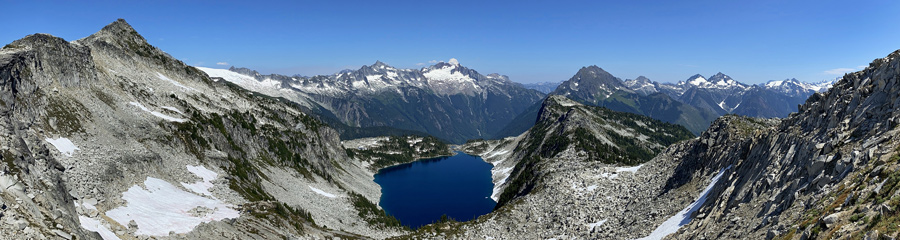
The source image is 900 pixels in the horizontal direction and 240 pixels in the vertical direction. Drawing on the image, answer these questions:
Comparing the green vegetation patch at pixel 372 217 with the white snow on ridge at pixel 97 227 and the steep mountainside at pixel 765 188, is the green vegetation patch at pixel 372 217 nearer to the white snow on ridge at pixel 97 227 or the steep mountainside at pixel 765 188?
the steep mountainside at pixel 765 188

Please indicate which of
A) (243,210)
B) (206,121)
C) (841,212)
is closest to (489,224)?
(243,210)

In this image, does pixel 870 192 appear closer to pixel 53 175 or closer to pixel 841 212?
pixel 841 212

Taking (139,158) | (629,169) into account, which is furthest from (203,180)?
(629,169)

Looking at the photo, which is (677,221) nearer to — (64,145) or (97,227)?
(97,227)

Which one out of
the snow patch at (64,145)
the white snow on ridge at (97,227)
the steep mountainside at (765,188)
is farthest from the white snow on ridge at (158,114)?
the white snow on ridge at (97,227)

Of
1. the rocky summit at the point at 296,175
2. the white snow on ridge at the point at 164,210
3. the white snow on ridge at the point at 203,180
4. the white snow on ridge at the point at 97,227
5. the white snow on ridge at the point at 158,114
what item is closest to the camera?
the rocky summit at the point at 296,175

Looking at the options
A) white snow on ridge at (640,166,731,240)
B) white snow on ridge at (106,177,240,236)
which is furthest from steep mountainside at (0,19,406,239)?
white snow on ridge at (640,166,731,240)
